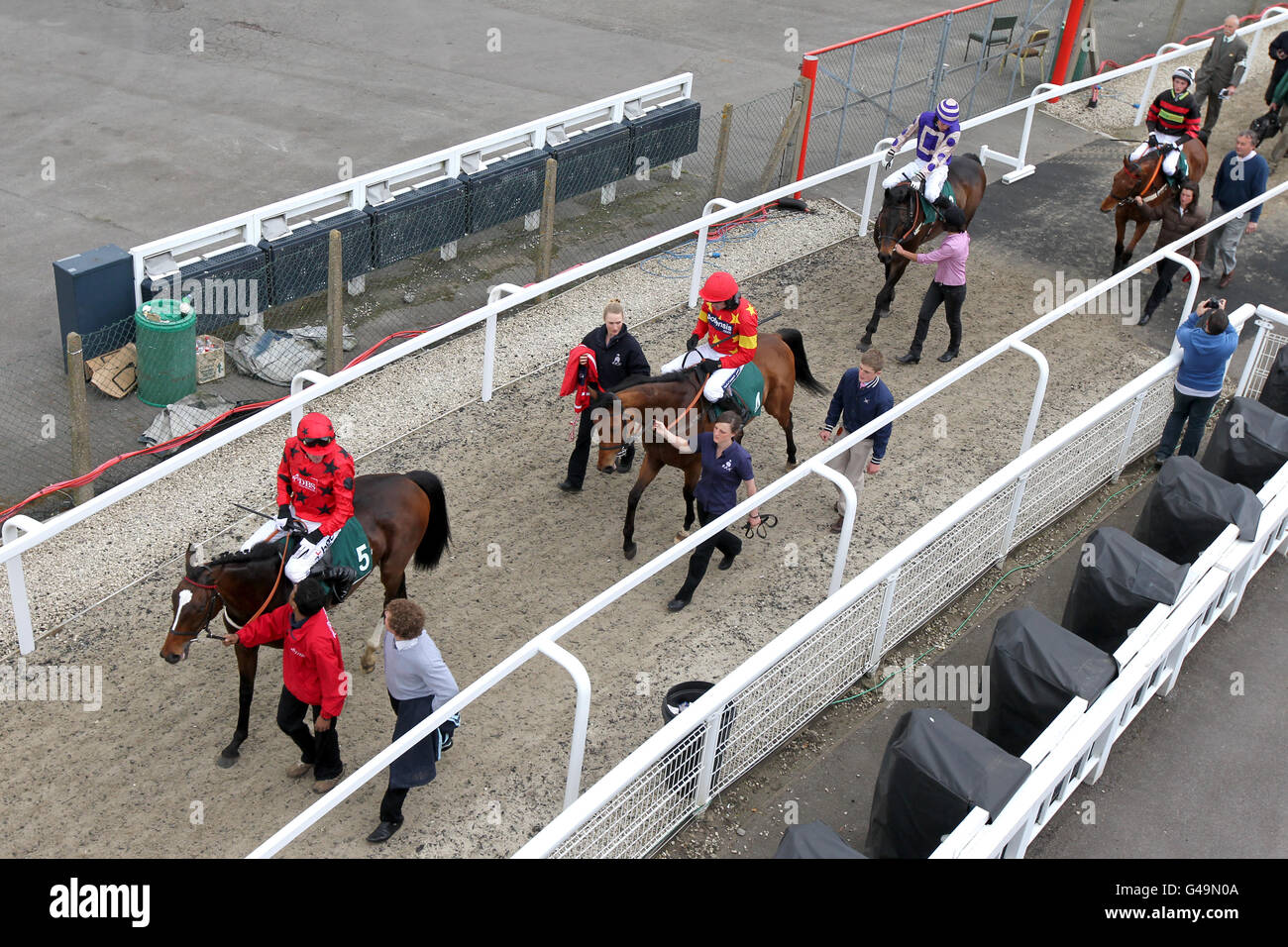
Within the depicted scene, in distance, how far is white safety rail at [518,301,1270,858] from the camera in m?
5.37

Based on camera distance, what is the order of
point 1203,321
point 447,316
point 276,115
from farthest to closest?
point 276,115 → point 447,316 → point 1203,321

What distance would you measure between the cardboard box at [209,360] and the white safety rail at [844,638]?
5.35m

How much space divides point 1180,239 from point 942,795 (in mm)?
6931

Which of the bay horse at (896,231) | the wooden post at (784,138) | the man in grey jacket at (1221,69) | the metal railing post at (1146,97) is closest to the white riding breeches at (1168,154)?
the bay horse at (896,231)

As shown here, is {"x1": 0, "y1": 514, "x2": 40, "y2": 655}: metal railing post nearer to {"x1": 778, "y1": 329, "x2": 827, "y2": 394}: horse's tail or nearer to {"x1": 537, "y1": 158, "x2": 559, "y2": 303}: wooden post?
{"x1": 778, "y1": 329, "x2": 827, "y2": 394}: horse's tail

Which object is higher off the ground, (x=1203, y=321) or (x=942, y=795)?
(x=1203, y=321)

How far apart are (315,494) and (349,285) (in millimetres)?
5379

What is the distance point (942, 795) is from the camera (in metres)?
5.23

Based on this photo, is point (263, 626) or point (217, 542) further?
point (217, 542)

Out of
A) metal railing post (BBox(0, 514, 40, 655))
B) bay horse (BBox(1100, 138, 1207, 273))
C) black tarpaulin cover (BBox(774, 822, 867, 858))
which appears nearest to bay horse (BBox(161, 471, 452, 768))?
metal railing post (BBox(0, 514, 40, 655))
